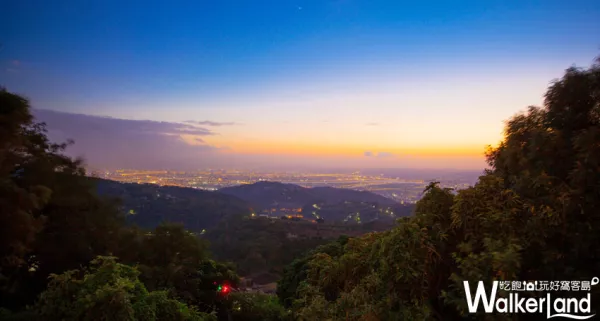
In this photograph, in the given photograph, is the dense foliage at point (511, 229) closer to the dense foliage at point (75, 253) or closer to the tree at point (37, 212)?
the dense foliage at point (75, 253)

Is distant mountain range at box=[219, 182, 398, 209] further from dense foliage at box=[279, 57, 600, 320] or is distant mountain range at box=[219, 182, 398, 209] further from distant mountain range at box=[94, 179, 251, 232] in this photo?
dense foliage at box=[279, 57, 600, 320]

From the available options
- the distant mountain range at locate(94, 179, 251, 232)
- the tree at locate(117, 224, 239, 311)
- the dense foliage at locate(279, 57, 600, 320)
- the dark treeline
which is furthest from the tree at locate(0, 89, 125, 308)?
the distant mountain range at locate(94, 179, 251, 232)

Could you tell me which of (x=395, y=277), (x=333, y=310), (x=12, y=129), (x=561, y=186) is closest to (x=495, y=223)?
(x=561, y=186)

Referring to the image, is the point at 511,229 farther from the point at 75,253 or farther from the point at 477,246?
the point at 75,253

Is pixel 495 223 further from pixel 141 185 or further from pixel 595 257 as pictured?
pixel 141 185

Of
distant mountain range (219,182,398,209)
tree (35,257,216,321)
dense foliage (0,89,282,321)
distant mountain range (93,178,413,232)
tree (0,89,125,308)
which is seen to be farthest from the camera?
distant mountain range (219,182,398,209)

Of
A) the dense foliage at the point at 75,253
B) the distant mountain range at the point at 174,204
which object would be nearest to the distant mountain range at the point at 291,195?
the distant mountain range at the point at 174,204

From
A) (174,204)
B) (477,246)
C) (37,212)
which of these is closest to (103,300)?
(477,246)
